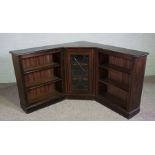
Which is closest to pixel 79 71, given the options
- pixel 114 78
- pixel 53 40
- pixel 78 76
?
pixel 78 76

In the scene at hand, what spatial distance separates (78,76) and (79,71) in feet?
0.30

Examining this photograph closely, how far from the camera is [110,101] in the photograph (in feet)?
9.50

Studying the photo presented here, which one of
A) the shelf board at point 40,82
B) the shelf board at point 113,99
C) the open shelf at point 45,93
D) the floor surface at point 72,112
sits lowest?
the floor surface at point 72,112

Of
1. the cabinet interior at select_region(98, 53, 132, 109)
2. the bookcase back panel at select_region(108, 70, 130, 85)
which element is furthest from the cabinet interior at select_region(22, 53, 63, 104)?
the bookcase back panel at select_region(108, 70, 130, 85)

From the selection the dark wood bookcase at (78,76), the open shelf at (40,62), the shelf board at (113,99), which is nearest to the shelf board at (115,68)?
the dark wood bookcase at (78,76)

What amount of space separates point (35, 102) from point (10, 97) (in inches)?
27.9

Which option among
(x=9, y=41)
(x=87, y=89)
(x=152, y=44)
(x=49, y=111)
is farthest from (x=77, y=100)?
(x=152, y=44)

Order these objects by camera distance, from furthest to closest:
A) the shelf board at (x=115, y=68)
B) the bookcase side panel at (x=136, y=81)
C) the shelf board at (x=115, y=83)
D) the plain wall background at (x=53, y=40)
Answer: the plain wall background at (x=53, y=40), the shelf board at (x=115, y=83), the shelf board at (x=115, y=68), the bookcase side panel at (x=136, y=81)

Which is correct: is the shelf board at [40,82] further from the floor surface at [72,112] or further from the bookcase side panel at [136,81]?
the bookcase side panel at [136,81]

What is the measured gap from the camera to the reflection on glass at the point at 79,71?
9.77 ft

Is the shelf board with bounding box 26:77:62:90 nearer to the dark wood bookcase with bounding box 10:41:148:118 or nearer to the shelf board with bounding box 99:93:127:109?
the dark wood bookcase with bounding box 10:41:148:118

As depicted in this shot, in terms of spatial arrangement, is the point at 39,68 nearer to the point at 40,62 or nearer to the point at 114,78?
the point at 40,62

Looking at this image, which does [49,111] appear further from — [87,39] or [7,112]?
[87,39]

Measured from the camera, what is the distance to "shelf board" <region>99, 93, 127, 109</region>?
2.77m
